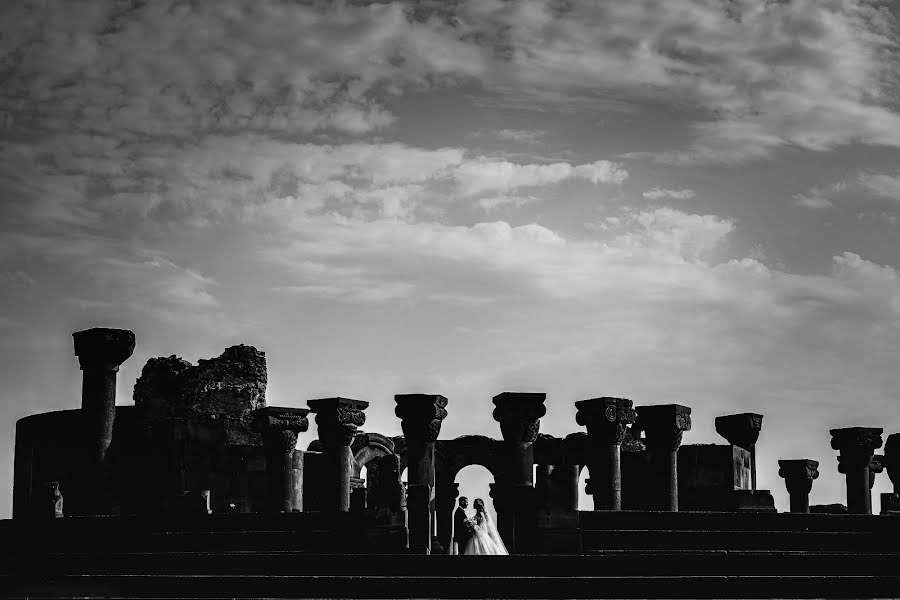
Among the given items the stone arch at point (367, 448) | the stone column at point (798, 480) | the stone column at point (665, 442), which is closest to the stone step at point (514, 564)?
the stone column at point (665, 442)

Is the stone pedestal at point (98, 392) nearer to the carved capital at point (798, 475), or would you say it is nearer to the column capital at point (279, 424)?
the column capital at point (279, 424)

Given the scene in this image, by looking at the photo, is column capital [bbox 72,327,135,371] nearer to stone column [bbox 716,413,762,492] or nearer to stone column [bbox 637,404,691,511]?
stone column [bbox 637,404,691,511]

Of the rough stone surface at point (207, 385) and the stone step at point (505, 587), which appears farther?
the rough stone surface at point (207, 385)

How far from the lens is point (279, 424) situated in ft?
82.2

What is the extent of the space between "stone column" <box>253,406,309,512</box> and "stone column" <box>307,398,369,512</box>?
584 mm

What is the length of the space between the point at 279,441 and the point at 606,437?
6.01 m

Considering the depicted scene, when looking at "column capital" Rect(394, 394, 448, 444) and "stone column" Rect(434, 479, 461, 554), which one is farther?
"stone column" Rect(434, 479, 461, 554)

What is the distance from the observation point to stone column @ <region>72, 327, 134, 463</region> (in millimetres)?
24734

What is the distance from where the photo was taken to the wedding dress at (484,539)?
61.1 feet

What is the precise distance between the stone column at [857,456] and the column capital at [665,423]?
5993 mm

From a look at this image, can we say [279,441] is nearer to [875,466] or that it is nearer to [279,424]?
[279,424]

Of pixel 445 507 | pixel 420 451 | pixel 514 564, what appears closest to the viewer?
pixel 514 564

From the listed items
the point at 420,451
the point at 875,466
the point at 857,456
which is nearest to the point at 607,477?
the point at 420,451

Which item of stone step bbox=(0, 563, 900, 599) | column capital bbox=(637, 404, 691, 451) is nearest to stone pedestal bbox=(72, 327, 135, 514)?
stone step bbox=(0, 563, 900, 599)
